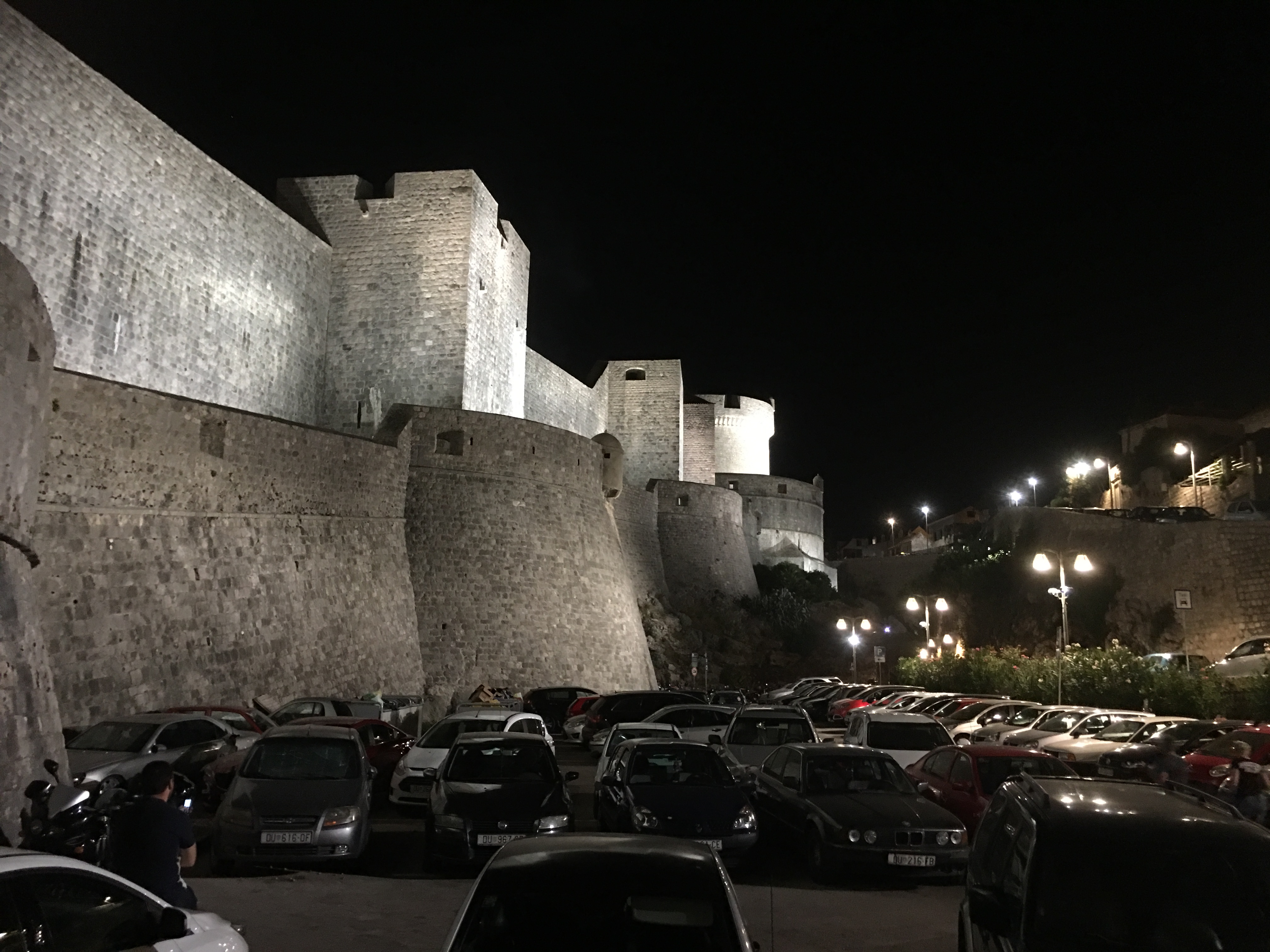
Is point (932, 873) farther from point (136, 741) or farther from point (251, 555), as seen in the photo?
point (251, 555)

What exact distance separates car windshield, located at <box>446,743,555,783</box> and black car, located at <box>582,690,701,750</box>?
29.6 ft

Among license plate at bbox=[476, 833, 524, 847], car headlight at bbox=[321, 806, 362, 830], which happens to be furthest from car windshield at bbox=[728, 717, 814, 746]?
car headlight at bbox=[321, 806, 362, 830]

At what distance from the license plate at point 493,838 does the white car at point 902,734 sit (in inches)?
242

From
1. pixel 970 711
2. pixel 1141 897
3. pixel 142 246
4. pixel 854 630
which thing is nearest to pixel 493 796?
pixel 1141 897

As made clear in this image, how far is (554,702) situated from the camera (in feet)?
74.2

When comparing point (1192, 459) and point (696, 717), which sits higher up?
point (1192, 459)

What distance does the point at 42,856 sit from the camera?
3443 millimetres

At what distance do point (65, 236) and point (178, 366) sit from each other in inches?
176

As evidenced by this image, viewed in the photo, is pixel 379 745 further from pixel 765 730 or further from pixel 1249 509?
pixel 1249 509

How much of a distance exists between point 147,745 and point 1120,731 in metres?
13.6

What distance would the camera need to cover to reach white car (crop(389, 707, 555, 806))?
37.1 feet

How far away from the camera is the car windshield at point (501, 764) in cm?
905

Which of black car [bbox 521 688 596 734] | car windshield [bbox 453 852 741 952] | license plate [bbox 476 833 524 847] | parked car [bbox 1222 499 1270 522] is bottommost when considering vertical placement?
black car [bbox 521 688 596 734]

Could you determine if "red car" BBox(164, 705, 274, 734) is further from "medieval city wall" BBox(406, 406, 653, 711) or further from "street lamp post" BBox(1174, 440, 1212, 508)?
"street lamp post" BBox(1174, 440, 1212, 508)
